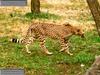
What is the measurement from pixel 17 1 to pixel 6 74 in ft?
35.7

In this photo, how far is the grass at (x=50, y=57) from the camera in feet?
32.8

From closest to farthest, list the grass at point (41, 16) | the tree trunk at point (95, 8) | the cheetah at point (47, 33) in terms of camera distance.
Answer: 1. the tree trunk at point (95, 8)
2. the cheetah at point (47, 33)
3. the grass at point (41, 16)

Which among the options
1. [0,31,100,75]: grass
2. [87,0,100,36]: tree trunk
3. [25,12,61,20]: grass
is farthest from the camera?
[25,12,61,20]: grass

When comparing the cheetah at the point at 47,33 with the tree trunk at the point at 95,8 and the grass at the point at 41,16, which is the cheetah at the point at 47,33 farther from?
the grass at the point at 41,16

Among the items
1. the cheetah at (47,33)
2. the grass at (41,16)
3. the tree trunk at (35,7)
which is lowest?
the grass at (41,16)

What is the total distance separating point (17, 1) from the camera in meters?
20.2

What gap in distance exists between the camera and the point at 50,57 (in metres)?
11.0

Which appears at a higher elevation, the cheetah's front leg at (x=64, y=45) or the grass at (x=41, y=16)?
the cheetah's front leg at (x=64, y=45)

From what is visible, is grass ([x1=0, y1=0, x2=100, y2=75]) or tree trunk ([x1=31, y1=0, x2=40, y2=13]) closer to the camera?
grass ([x1=0, y1=0, x2=100, y2=75])

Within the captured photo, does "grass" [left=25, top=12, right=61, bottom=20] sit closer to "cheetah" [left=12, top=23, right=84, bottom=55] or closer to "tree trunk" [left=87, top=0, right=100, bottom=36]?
"cheetah" [left=12, top=23, right=84, bottom=55]

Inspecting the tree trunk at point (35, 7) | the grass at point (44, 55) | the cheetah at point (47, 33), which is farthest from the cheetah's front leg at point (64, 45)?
the tree trunk at point (35, 7)

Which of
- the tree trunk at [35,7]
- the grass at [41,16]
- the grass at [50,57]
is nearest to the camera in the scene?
the grass at [50,57]

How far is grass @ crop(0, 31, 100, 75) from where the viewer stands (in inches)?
394

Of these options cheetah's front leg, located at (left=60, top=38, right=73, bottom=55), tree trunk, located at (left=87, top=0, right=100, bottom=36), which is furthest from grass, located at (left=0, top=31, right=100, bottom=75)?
tree trunk, located at (left=87, top=0, right=100, bottom=36)
